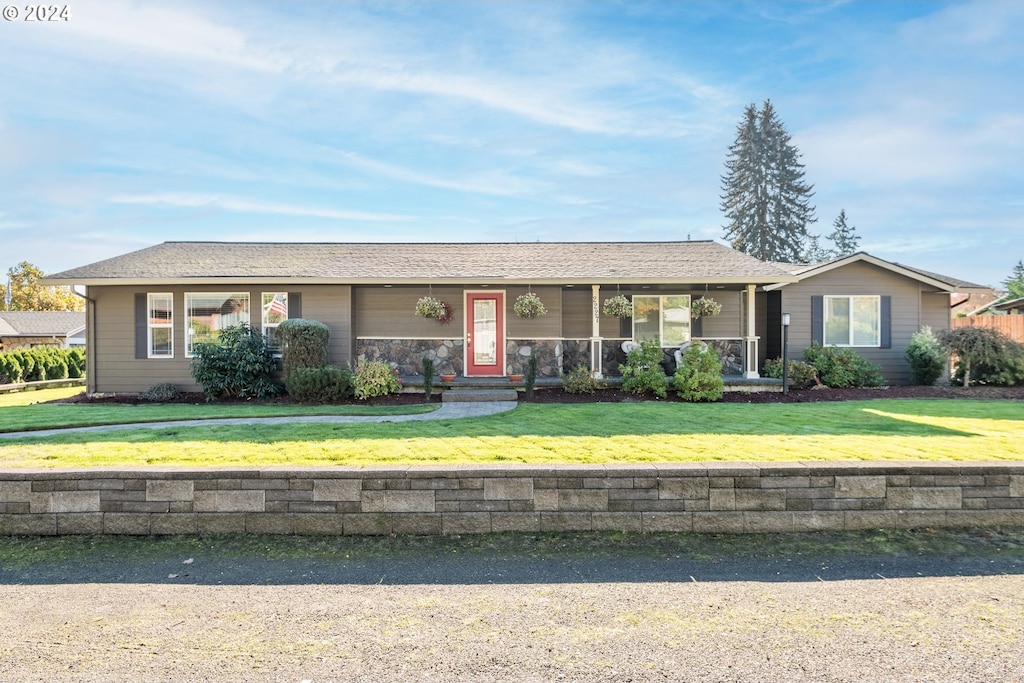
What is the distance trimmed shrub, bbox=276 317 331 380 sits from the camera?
11.3m

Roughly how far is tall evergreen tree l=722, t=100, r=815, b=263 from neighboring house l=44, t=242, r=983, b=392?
2493 cm

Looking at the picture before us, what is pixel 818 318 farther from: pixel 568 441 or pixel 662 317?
pixel 568 441

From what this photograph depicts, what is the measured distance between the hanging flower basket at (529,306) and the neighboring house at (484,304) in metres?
0.34

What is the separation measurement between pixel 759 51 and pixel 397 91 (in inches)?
325

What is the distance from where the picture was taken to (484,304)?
13523 mm

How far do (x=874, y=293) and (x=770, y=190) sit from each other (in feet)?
Result: 89.0

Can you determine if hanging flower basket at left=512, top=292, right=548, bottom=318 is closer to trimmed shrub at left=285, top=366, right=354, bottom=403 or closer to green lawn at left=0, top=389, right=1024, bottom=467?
trimmed shrub at left=285, top=366, right=354, bottom=403

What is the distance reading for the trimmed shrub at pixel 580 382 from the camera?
11492mm

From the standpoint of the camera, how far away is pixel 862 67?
13.7 meters

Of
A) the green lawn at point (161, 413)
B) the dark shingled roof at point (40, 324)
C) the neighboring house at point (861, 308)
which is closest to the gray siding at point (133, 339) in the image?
the green lawn at point (161, 413)

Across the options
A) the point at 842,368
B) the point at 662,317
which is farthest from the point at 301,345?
the point at 842,368

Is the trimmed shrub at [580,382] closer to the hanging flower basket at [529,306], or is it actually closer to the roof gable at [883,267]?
the hanging flower basket at [529,306]

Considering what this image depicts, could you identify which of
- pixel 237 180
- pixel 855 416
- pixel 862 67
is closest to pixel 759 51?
pixel 862 67

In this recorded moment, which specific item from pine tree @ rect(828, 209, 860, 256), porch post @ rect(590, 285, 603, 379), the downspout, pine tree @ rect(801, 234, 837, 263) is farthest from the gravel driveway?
pine tree @ rect(828, 209, 860, 256)
